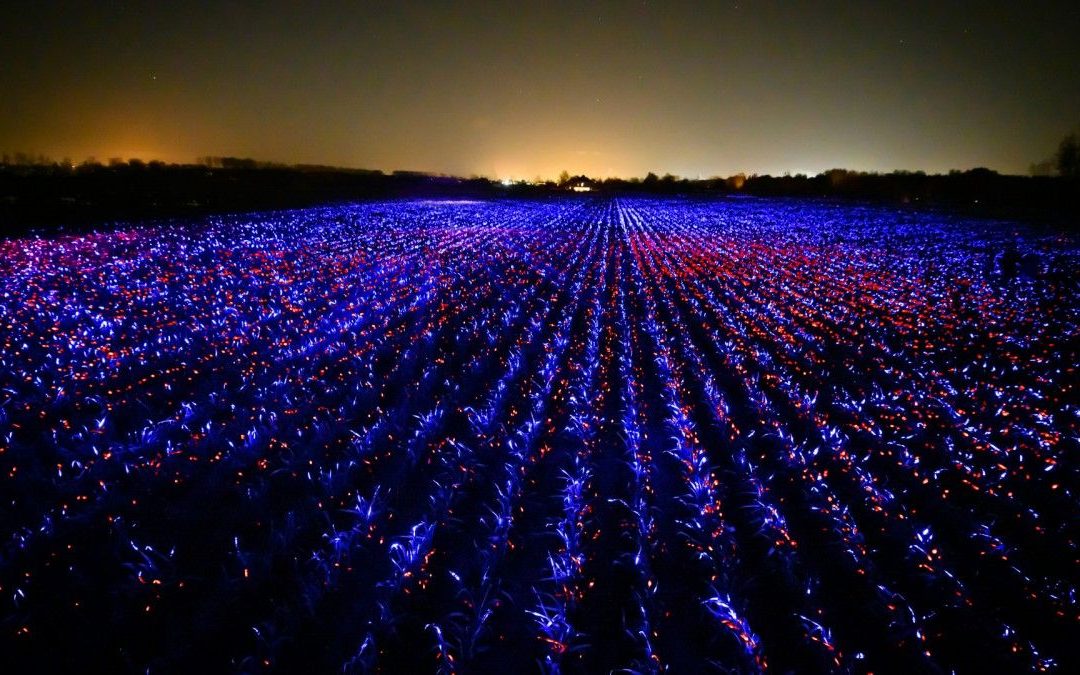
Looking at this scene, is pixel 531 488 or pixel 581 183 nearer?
pixel 531 488

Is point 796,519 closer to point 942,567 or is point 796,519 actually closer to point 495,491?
point 942,567

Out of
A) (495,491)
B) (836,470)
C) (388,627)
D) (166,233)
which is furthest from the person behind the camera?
(166,233)

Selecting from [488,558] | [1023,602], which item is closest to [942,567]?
[1023,602]

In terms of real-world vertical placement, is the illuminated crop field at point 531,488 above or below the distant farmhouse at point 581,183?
below

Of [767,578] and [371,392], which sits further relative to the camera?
[371,392]

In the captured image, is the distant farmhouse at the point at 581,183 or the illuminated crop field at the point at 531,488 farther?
the distant farmhouse at the point at 581,183

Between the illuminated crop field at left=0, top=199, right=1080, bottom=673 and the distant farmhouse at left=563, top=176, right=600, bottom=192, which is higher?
the distant farmhouse at left=563, top=176, right=600, bottom=192

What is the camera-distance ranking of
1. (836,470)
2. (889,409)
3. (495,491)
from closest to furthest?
1. (495,491)
2. (836,470)
3. (889,409)

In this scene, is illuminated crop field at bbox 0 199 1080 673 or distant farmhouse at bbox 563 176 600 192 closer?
illuminated crop field at bbox 0 199 1080 673
